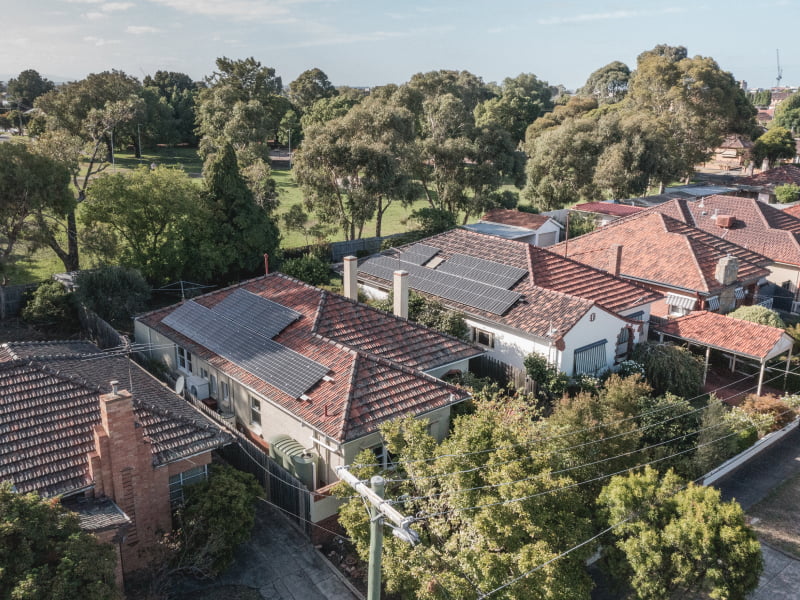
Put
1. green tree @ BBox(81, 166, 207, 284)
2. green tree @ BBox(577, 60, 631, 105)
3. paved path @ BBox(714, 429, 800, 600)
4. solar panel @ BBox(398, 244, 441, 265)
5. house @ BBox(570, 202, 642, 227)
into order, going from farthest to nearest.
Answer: green tree @ BBox(577, 60, 631, 105), house @ BBox(570, 202, 642, 227), green tree @ BBox(81, 166, 207, 284), solar panel @ BBox(398, 244, 441, 265), paved path @ BBox(714, 429, 800, 600)

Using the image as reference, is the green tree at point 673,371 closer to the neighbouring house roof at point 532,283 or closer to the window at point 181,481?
the neighbouring house roof at point 532,283

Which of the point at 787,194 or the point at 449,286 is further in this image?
the point at 787,194

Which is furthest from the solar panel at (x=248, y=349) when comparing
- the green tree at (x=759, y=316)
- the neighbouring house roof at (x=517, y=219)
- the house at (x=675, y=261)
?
the neighbouring house roof at (x=517, y=219)

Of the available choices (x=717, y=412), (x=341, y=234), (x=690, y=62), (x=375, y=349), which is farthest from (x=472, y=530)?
(x=690, y=62)

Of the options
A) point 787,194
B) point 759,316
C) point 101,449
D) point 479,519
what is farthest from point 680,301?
point 787,194

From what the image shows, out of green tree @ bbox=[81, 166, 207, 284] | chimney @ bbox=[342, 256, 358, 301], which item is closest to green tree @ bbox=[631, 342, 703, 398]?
chimney @ bbox=[342, 256, 358, 301]

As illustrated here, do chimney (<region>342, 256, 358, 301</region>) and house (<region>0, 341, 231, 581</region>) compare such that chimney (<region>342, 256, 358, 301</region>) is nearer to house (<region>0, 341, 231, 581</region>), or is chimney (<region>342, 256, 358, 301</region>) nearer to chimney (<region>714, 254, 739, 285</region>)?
house (<region>0, 341, 231, 581</region>)

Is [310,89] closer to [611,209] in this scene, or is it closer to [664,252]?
[611,209]
